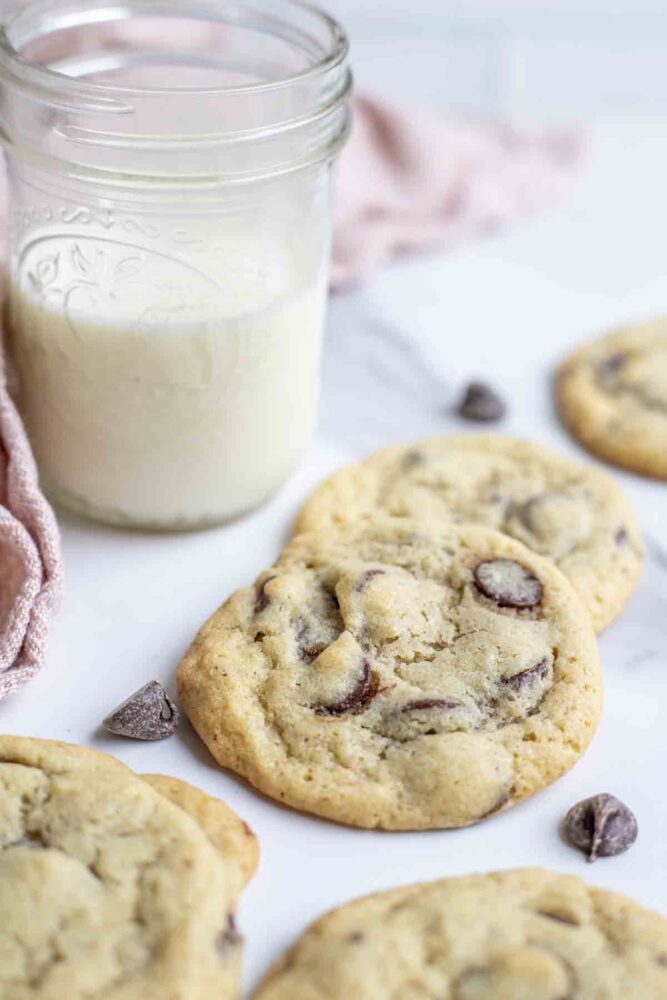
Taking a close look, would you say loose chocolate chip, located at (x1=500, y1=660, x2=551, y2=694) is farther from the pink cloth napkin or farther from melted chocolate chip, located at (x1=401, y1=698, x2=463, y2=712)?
the pink cloth napkin

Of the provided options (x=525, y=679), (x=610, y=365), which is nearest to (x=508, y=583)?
(x=525, y=679)

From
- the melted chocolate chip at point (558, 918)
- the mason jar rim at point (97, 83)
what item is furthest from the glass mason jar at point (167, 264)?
the melted chocolate chip at point (558, 918)

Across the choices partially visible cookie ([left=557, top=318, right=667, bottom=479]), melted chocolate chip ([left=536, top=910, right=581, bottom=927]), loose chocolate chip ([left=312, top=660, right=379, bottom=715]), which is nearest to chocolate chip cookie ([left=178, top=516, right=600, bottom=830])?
loose chocolate chip ([left=312, top=660, right=379, bottom=715])

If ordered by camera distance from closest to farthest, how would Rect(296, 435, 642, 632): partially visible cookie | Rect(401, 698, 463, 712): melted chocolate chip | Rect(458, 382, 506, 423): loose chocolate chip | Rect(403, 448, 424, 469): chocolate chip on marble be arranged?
Rect(401, 698, 463, 712): melted chocolate chip < Rect(296, 435, 642, 632): partially visible cookie < Rect(403, 448, 424, 469): chocolate chip on marble < Rect(458, 382, 506, 423): loose chocolate chip

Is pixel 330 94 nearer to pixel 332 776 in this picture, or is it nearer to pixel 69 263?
pixel 69 263

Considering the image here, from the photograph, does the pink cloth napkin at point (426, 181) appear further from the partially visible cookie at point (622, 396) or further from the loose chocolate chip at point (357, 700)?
the loose chocolate chip at point (357, 700)

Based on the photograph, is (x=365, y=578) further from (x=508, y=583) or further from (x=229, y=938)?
(x=229, y=938)
